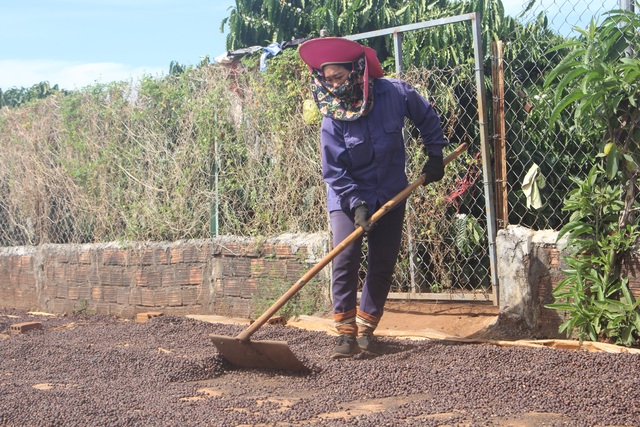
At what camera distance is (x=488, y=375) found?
4.19 metres

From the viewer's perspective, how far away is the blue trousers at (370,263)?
509cm

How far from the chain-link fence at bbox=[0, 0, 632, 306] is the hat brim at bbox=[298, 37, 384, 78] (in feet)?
3.78

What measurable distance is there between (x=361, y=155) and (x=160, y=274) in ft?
12.1

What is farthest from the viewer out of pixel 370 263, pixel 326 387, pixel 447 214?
pixel 447 214

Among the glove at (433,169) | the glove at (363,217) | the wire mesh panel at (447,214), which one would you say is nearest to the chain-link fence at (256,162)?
the wire mesh panel at (447,214)

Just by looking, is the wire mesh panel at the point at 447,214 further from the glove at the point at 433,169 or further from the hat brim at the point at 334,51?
the hat brim at the point at 334,51

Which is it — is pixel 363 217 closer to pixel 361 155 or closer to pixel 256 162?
pixel 361 155

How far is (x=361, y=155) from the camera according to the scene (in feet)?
16.5

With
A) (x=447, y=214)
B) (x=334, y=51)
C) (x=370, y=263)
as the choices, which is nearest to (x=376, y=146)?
(x=334, y=51)

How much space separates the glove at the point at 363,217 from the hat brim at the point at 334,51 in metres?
0.99

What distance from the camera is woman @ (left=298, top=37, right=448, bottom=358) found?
5.01 metres

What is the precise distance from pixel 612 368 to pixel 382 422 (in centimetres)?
155

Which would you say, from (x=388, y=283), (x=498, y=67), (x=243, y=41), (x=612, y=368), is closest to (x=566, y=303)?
(x=612, y=368)

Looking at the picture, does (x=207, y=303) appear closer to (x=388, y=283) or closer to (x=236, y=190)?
(x=236, y=190)
